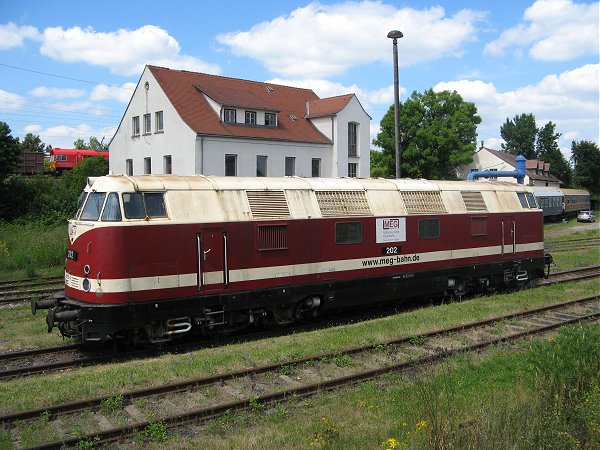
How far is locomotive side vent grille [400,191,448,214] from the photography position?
49.3 ft

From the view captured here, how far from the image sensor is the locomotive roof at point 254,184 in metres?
10.9

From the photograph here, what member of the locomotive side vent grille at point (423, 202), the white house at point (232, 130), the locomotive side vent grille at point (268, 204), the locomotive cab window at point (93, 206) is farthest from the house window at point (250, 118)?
the locomotive cab window at point (93, 206)

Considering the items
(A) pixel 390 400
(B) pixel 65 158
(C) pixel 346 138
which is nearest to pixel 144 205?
(A) pixel 390 400

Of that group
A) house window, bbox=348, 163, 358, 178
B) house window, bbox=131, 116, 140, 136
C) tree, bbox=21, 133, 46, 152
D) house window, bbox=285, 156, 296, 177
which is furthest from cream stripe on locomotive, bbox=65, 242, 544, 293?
tree, bbox=21, 133, 46, 152

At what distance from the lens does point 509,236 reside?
57.8ft

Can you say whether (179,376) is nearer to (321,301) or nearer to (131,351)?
(131,351)

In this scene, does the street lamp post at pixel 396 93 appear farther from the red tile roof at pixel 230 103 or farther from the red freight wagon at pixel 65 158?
the red freight wagon at pixel 65 158

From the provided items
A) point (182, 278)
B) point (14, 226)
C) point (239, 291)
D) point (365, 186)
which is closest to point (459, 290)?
point (365, 186)

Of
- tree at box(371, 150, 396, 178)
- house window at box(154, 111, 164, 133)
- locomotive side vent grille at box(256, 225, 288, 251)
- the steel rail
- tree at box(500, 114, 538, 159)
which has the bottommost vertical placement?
the steel rail

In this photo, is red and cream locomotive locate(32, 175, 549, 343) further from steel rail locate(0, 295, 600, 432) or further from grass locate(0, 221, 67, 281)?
grass locate(0, 221, 67, 281)

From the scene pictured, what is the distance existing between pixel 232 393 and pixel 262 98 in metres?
33.9

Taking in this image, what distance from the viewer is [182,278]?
433 inches

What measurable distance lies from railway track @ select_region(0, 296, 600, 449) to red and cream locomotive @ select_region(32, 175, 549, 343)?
7.35 ft

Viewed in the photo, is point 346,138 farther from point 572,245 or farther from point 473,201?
point 473,201
